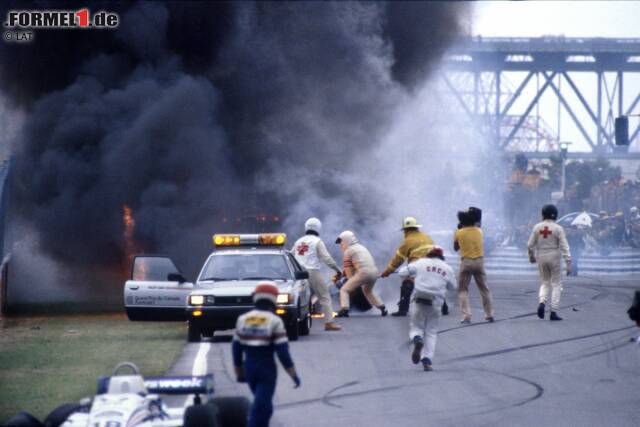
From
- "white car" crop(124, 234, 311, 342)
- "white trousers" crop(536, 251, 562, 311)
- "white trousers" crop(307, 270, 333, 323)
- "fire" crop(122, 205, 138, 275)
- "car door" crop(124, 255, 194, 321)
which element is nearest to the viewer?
"white car" crop(124, 234, 311, 342)

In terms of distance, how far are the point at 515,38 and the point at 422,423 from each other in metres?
66.6

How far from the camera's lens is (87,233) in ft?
103

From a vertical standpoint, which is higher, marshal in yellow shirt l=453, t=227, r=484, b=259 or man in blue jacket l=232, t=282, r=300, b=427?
marshal in yellow shirt l=453, t=227, r=484, b=259

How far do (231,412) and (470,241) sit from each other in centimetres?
1088

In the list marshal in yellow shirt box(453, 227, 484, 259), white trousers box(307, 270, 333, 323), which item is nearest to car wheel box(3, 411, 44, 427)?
white trousers box(307, 270, 333, 323)

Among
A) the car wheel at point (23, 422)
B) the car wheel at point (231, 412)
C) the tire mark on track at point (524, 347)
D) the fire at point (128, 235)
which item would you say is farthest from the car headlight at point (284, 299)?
the fire at point (128, 235)

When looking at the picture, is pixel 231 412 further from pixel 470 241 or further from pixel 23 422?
pixel 470 241

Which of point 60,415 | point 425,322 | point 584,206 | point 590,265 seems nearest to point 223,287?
point 425,322

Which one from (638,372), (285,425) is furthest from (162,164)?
(285,425)

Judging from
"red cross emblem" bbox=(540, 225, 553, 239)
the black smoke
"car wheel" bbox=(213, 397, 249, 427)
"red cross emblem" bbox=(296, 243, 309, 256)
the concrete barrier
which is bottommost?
the concrete barrier

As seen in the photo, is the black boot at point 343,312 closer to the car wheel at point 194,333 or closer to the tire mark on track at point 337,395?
the car wheel at point 194,333

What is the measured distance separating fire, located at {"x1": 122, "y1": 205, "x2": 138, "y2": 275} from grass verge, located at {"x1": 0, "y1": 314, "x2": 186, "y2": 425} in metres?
7.74

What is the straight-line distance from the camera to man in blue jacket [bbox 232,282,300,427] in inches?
358

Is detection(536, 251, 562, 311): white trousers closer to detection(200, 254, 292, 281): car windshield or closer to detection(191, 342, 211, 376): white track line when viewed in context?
detection(200, 254, 292, 281): car windshield
